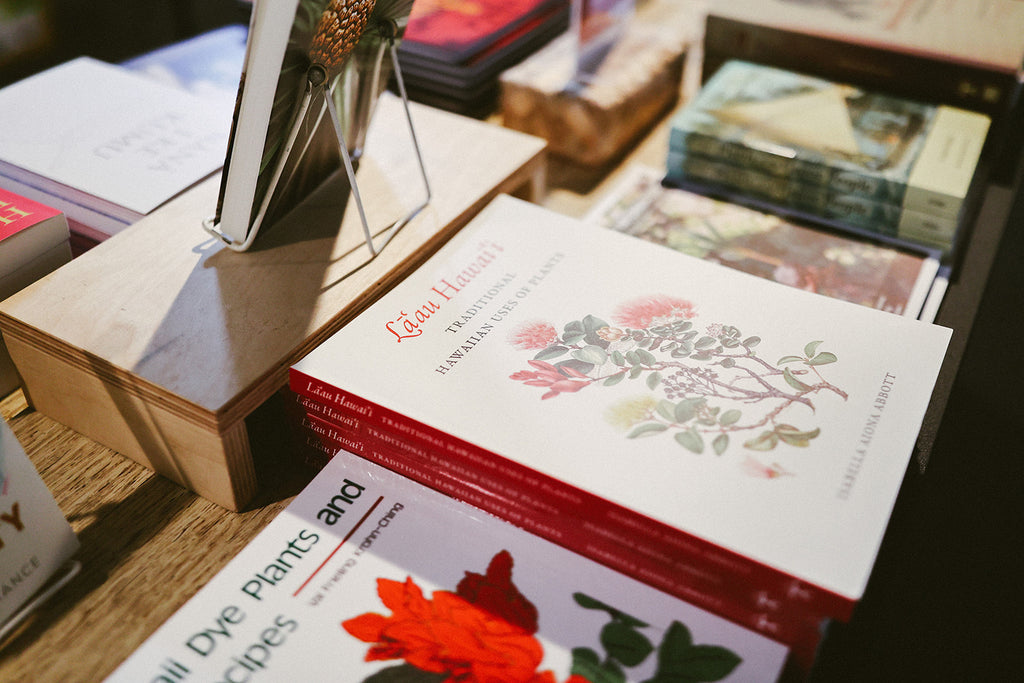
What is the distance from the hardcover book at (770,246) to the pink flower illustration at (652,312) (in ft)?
0.73

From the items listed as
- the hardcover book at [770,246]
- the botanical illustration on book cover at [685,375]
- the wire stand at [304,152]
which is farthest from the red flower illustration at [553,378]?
the hardcover book at [770,246]

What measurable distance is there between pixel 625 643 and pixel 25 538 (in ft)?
1.39

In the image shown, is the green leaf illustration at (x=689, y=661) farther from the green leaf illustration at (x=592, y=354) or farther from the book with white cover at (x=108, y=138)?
the book with white cover at (x=108, y=138)

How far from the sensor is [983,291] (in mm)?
933

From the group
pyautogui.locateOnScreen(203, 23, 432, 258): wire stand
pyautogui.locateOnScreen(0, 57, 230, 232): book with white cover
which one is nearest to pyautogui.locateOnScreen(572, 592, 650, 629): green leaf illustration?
pyautogui.locateOnScreen(203, 23, 432, 258): wire stand

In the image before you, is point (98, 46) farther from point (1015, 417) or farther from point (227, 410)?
point (1015, 417)

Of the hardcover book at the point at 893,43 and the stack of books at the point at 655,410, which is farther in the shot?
the hardcover book at the point at 893,43

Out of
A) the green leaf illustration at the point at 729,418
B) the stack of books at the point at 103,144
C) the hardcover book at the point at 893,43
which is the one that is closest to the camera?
the green leaf illustration at the point at 729,418

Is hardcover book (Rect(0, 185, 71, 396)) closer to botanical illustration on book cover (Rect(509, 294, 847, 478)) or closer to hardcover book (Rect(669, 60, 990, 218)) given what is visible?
botanical illustration on book cover (Rect(509, 294, 847, 478))

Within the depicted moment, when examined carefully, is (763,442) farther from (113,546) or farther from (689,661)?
(113,546)

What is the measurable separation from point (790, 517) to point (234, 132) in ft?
1.66

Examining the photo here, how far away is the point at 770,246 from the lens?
0.94 meters

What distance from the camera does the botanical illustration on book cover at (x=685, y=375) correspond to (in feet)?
1.94

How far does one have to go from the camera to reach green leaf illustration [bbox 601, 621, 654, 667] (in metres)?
0.52
